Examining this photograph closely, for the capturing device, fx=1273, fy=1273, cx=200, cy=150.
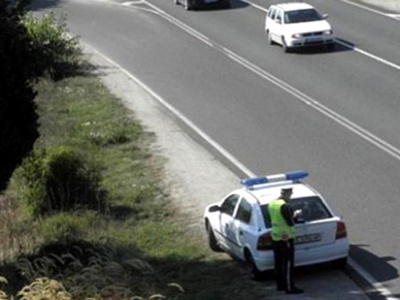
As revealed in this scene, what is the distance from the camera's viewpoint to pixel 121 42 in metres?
45.2

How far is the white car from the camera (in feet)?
133

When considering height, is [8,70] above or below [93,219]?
above

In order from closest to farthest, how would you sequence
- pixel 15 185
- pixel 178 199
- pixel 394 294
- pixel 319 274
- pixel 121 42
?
1. pixel 394 294
2. pixel 319 274
3. pixel 178 199
4. pixel 15 185
5. pixel 121 42

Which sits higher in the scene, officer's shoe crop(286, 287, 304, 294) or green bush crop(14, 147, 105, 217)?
officer's shoe crop(286, 287, 304, 294)

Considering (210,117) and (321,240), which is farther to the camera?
(210,117)

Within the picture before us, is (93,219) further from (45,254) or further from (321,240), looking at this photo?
(321,240)

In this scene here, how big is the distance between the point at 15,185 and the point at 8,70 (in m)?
7.01

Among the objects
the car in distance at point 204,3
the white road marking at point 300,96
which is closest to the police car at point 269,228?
the white road marking at point 300,96

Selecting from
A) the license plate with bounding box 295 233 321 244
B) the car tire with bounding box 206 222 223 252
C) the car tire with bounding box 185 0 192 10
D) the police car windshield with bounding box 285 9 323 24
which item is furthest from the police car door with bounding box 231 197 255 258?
the car tire with bounding box 185 0 192 10

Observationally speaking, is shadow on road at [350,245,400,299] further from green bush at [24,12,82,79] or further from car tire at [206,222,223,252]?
green bush at [24,12,82,79]

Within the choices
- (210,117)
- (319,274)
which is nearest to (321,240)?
(319,274)

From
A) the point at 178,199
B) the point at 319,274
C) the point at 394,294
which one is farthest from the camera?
the point at 178,199

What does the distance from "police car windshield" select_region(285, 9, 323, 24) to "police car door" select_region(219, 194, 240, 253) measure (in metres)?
22.1

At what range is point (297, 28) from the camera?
134ft
